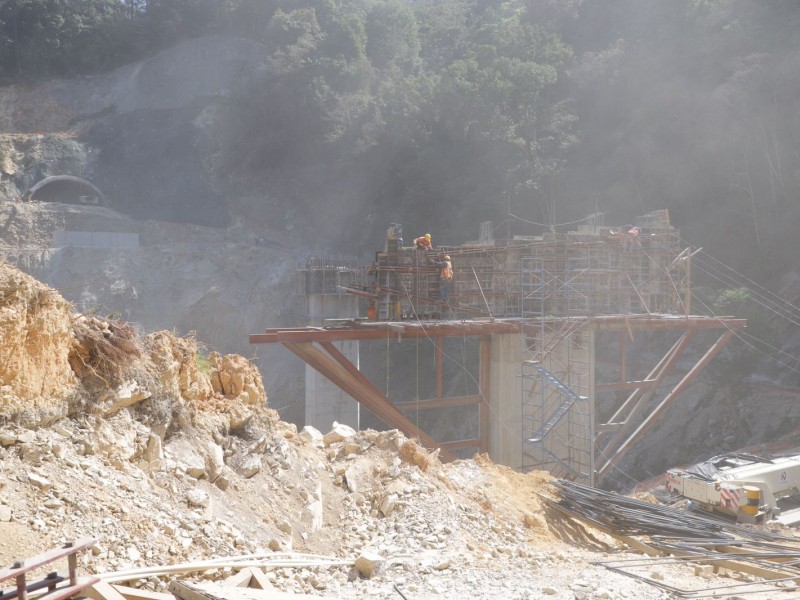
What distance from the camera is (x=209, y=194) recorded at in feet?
168

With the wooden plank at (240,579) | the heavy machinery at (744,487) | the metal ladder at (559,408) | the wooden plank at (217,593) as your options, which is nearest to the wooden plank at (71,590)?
the wooden plank at (217,593)

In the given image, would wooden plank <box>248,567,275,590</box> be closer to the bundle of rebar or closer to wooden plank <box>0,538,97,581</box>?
wooden plank <box>0,538,97,581</box>

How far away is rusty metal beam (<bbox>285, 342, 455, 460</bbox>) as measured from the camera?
47.9 ft

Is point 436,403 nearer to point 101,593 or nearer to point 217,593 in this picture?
point 217,593

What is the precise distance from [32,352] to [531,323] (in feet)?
42.2

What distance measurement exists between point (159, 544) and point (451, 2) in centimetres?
6450

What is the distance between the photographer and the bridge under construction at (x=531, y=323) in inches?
623

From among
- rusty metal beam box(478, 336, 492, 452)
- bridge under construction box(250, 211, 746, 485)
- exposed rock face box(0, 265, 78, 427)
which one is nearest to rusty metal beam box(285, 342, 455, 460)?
bridge under construction box(250, 211, 746, 485)

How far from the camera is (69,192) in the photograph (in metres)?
50.9

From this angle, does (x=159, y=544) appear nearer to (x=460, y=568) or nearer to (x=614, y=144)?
(x=460, y=568)

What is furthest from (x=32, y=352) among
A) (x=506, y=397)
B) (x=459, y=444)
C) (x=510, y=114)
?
(x=510, y=114)

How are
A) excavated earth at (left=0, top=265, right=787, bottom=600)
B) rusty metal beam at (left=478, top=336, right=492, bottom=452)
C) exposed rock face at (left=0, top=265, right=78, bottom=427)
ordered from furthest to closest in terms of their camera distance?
rusty metal beam at (left=478, top=336, right=492, bottom=452) → exposed rock face at (left=0, top=265, right=78, bottom=427) → excavated earth at (left=0, top=265, right=787, bottom=600)

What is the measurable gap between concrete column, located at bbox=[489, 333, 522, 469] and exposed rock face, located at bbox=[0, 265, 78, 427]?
13.1 meters

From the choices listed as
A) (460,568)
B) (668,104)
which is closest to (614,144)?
(668,104)
